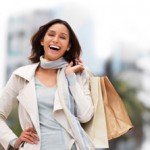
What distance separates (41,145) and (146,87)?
47.2 metres

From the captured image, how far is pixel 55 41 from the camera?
3.82 m

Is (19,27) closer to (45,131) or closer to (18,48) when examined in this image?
(18,48)

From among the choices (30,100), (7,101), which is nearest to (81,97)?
(30,100)

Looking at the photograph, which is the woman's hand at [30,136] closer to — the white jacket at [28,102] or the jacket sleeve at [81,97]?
the white jacket at [28,102]

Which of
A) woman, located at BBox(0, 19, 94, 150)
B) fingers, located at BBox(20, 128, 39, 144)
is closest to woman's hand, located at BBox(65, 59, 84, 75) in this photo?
woman, located at BBox(0, 19, 94, 150)

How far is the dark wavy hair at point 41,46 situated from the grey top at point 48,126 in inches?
11.2

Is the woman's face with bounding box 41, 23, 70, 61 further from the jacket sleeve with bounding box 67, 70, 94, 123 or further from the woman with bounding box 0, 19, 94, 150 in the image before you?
the jacket sleeve with bounding box 67, 70, 94, 123

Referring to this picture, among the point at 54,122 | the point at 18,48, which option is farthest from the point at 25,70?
the point at 18,48

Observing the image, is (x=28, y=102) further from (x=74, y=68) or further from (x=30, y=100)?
(x=74, y=68)

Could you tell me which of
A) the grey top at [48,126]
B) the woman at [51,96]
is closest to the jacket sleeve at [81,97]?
the woman at [51,96]

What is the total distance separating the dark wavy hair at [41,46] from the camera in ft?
12.8

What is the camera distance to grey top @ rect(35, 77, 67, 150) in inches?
146

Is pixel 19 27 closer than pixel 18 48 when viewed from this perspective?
No

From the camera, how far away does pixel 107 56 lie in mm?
56250
